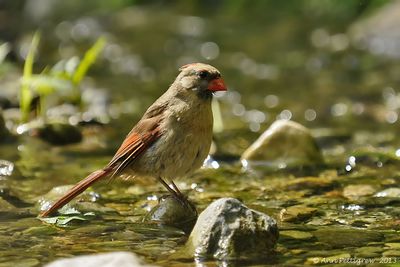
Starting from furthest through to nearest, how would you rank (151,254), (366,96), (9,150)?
(366,96) < (9,150) < (151,254)

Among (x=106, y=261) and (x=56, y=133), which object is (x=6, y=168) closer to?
(x=56, y=133)

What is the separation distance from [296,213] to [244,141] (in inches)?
117

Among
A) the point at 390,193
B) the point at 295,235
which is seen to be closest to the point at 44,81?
the point at 390,193

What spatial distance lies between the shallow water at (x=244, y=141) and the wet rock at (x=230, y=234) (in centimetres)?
11

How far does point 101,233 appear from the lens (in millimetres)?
5078

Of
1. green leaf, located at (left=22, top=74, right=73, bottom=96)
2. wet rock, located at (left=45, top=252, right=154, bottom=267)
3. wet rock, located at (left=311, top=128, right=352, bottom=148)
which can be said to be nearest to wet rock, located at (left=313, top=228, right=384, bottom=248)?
wet rock, located at (left=45, top=252, right=154, bottom=267)

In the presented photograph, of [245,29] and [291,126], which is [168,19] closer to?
[245,29]

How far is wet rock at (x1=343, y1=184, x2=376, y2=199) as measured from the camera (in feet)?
19.9

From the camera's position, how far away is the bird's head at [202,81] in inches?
220

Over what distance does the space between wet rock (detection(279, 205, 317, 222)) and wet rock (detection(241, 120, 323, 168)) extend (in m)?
1.51

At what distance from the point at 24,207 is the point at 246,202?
1.60m

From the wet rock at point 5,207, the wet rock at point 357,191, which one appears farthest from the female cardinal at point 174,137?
the wet rock at point 357,191

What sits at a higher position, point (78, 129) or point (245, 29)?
point (245, 29)

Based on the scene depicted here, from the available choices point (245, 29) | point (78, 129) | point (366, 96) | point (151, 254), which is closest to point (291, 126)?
point (78, 129)
